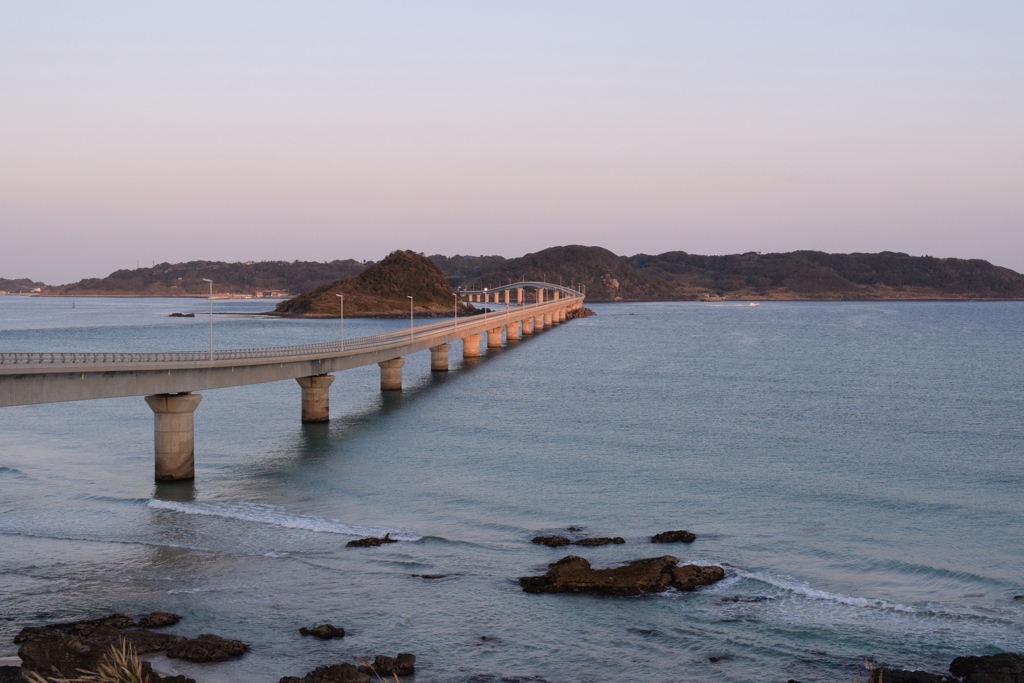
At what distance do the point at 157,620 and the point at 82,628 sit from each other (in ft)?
5.33

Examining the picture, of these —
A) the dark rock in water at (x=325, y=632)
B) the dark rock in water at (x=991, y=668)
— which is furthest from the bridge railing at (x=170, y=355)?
the dark rock in water at (x=991, y=668)

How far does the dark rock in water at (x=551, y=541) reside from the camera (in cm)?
3019

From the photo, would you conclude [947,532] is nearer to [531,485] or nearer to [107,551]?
[531,485]

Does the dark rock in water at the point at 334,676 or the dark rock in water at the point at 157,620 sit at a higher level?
the dark rock in water at the point at 334,676

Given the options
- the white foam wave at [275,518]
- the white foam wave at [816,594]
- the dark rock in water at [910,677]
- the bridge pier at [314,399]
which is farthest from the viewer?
the bridge pier at [314,399]

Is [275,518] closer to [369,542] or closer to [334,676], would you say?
[369,542]

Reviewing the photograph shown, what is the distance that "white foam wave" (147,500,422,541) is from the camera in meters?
32.0

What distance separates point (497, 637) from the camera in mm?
22609

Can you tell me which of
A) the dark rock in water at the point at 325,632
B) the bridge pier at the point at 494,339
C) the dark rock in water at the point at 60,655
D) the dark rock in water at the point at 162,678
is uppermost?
the bridge pier at the point at 494,339

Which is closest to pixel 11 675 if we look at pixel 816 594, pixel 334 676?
pixel 334 676

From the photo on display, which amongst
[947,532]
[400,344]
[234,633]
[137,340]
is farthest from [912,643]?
[137,340]

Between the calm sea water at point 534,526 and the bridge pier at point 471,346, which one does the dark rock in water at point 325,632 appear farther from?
the bridge pier at point 471,346

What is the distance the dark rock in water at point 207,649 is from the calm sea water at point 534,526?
1.28 ft

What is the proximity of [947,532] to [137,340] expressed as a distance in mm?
134557
